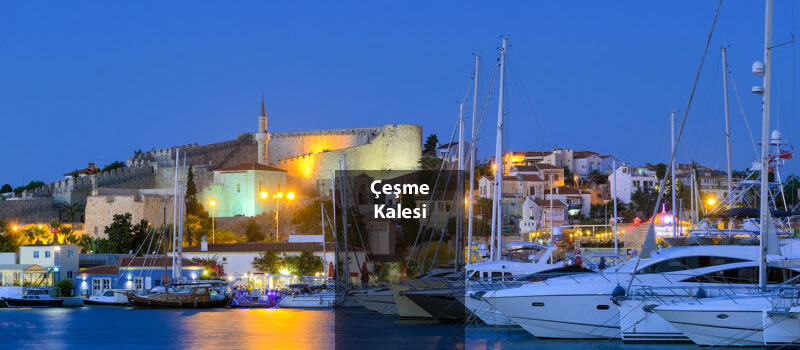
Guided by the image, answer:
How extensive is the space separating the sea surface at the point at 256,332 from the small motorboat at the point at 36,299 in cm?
497

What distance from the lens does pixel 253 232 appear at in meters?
61.1

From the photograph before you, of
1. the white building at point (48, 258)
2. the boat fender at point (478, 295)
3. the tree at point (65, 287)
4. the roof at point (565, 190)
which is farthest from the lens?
the roof at point (565, 190)

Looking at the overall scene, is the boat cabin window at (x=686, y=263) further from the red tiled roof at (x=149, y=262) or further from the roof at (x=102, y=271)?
the roof at (x=102, y=271)

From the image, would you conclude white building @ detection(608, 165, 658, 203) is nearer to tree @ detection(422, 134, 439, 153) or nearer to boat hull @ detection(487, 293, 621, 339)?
tree @ detection(422, 134, 439, 153)

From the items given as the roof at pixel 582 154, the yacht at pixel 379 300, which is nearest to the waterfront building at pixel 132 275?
the yacht at pixel 379 300

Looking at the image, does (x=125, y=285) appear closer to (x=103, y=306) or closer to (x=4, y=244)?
(x=103, y=306)

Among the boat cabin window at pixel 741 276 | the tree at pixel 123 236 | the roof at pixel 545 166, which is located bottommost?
the boat cabin window at pixel 741 276

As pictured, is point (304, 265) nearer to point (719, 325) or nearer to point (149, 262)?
point (149, 262)

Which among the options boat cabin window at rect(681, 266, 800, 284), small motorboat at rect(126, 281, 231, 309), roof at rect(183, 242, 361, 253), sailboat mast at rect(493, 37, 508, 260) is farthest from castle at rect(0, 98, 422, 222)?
boat cabin window at rect(681, 266, 800, 284)

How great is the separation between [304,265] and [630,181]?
3668 centimetres

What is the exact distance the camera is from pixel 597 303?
1997cm

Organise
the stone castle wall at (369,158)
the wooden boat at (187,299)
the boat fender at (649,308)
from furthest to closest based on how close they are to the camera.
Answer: the stone castle wall at (369,158), the wooden boat at (187,299), the boat fender at (649,308)

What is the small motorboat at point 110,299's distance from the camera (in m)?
44.7

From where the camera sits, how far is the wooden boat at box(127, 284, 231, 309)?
1629 inches
